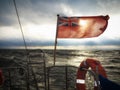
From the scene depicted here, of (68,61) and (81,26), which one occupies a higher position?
(81,26)

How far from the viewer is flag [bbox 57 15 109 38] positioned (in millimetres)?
8445

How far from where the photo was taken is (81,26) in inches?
335

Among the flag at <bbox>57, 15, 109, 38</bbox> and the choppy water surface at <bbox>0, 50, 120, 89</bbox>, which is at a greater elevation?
the flag at <bbox>57, 15, 109, 38</bbox>

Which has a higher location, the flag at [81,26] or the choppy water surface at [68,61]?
the flag at [81,26]

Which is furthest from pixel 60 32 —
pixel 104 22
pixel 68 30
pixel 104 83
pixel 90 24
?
pixel 104 83

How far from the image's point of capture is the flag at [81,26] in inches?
332

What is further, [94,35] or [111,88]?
[94,35]

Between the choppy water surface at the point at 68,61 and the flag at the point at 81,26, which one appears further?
the choppy water surface at the point at 68,61

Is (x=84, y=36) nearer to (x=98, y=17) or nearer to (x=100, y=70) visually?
(x=98, y=17)

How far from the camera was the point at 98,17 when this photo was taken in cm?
849

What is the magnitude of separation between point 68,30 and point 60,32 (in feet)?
1.64

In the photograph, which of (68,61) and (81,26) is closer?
(81,26)

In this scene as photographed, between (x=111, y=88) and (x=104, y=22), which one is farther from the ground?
(x=104, y=22)

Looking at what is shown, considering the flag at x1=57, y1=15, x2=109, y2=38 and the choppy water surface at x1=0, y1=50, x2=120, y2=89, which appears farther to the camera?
the choppy water surface at x1=0, y1=50, x2=120, y2=89
